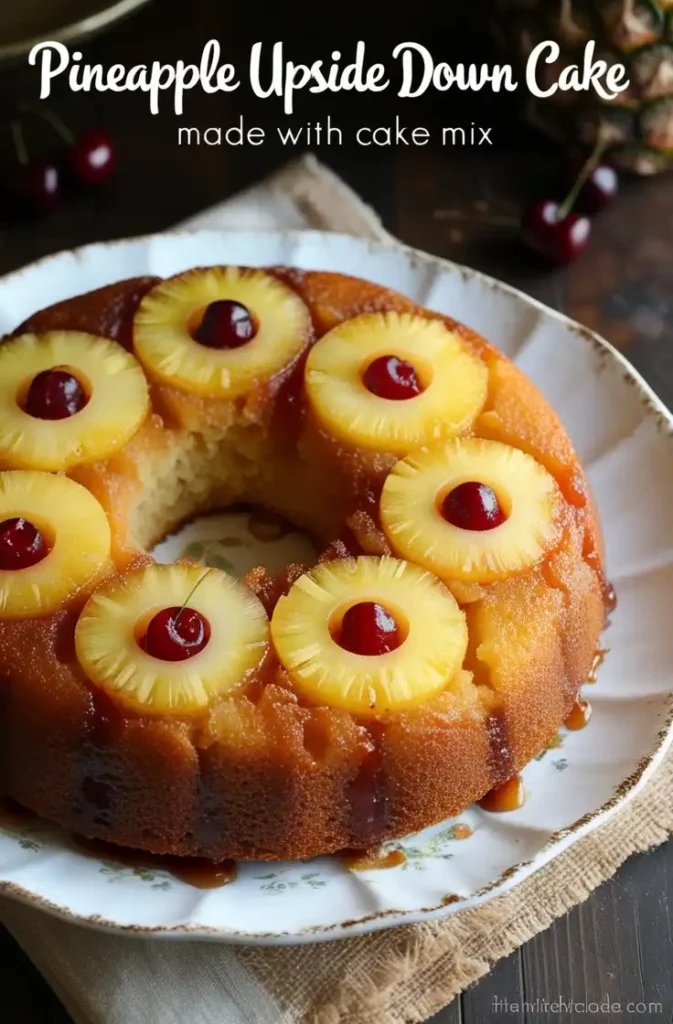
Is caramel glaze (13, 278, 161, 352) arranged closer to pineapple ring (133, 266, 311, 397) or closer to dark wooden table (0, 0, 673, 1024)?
pineapple ring (133, 266, 311, 397)

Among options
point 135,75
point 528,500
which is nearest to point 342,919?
point 528,500

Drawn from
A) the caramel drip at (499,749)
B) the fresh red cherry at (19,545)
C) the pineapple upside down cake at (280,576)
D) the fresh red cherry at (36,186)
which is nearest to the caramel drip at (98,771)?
the pineapple upside down cake at (280,576)

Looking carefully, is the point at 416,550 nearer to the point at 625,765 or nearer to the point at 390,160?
the point at 625,765

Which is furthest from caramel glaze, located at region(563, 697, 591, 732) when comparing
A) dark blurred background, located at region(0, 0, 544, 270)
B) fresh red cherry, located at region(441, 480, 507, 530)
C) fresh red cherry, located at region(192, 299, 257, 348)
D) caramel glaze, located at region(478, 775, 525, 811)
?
dark blurred background, located at region(0, 0, 544, 270)

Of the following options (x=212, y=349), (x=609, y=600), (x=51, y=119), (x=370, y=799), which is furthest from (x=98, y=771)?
(x=51, y=119)

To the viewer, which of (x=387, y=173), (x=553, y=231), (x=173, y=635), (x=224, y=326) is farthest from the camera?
(x=387, y=173)

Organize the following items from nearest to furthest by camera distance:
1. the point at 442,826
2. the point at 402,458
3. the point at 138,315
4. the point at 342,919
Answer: the point at 342,919
the point at 442,826
the point at 402,458
the point at 138,315

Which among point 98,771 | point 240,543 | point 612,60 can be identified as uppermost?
point 612,60

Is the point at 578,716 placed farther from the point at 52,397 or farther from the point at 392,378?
the point at 52,397

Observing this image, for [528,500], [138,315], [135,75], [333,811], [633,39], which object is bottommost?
[333,811]
